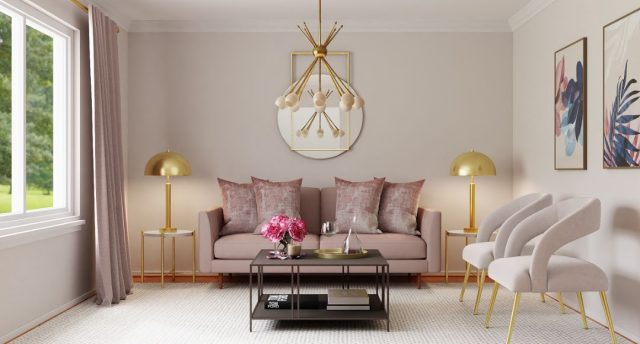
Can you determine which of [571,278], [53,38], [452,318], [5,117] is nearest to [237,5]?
[53,38]

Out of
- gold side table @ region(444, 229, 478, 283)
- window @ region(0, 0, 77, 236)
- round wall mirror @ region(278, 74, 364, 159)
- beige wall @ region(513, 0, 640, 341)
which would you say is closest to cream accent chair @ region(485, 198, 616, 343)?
beige wall @ region(513, 0, 640, 341)

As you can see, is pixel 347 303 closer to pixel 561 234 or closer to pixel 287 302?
pixel 287 302

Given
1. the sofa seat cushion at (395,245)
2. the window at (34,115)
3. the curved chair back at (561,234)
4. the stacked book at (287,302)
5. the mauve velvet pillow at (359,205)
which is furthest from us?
the mauve velvet pillow at (359,205)

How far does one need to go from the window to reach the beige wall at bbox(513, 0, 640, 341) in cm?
388

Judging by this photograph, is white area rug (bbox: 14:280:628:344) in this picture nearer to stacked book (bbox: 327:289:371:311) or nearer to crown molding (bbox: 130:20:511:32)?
stacked book (bbox: 327:289:371:311)

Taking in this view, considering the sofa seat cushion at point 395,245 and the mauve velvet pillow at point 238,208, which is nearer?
the sofa seat cushion at point 395,245

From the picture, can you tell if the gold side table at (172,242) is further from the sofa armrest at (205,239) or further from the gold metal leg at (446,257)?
the gold metal leg at (446,257)

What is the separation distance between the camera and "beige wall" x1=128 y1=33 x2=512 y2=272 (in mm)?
6242

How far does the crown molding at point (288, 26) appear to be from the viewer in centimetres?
621

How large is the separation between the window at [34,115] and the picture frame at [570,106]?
3.85m

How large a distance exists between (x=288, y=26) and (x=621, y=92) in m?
3.30

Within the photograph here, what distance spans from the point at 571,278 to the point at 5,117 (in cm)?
368

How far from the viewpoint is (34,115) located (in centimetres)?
449

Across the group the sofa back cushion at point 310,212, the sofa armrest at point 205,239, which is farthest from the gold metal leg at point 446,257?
the sofa armrest at point 205,239
